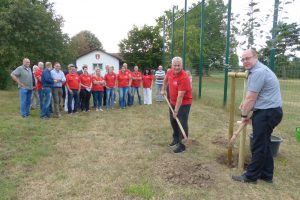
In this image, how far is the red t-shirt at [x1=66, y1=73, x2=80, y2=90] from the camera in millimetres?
9812

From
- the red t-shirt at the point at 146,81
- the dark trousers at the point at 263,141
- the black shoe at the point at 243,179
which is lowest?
the black shoe at the point at 243,179

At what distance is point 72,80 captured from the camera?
9.84 meters

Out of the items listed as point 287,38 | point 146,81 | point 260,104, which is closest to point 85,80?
point 146,81

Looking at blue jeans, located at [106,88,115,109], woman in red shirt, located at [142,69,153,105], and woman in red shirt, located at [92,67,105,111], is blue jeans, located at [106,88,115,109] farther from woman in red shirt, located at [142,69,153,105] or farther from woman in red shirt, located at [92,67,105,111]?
woman in red shirt, located at [142,69,153,105]

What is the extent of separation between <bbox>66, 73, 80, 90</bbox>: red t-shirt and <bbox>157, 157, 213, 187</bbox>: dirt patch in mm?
5672

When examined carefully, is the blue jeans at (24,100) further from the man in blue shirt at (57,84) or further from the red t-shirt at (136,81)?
the red t-shirt at (136,81)

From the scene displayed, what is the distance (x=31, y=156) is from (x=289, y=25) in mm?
4875

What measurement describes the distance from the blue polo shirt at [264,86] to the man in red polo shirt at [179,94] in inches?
58.7

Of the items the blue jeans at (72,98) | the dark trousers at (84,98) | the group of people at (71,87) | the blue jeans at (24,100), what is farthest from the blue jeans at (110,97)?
the blue jeans at (24,100)

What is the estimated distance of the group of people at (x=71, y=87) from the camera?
9.05 m

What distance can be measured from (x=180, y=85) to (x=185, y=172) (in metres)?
1.61

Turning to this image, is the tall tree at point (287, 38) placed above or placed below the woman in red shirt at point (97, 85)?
above

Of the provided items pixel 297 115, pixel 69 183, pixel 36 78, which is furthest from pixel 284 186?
pixel 36 78

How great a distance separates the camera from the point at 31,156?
215 inches
